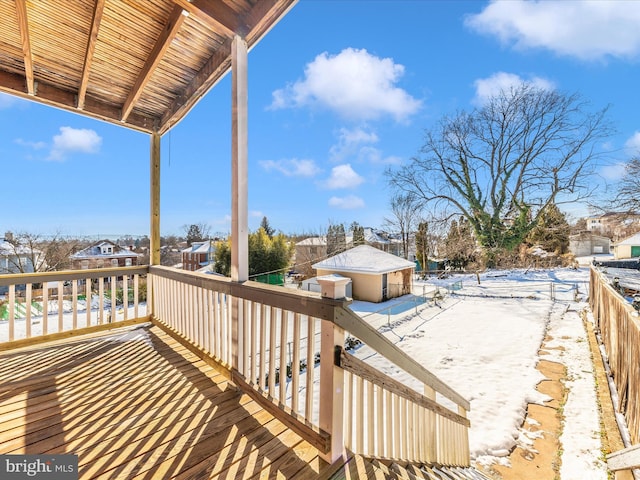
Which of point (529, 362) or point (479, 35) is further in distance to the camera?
point (479, 35)

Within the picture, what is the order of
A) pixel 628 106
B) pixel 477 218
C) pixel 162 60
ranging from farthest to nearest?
pixel 477 218 < pixel 628 106 < pixel 162 60

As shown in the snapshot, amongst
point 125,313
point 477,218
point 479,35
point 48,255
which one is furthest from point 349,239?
point 125,313

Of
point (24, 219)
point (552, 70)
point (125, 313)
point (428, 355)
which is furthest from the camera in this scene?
point (552, 70)

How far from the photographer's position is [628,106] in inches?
473

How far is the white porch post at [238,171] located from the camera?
216 cm

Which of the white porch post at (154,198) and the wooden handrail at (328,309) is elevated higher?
the white porch post at (154,198)

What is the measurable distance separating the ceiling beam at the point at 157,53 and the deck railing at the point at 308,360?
193cm

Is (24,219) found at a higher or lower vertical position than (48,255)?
higher

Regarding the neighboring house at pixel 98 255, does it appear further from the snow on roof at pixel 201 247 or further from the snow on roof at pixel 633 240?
the snow on roof at pixel 633 240

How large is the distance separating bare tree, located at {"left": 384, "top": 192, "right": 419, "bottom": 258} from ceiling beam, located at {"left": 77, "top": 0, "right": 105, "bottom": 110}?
18740mm

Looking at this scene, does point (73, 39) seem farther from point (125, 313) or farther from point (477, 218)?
point (477, 218)

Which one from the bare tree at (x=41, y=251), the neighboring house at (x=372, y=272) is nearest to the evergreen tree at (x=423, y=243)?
the neighboring house at (x=372, y=272)

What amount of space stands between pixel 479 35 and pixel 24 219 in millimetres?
15285

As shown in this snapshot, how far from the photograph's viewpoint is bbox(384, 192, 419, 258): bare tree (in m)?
19.7
